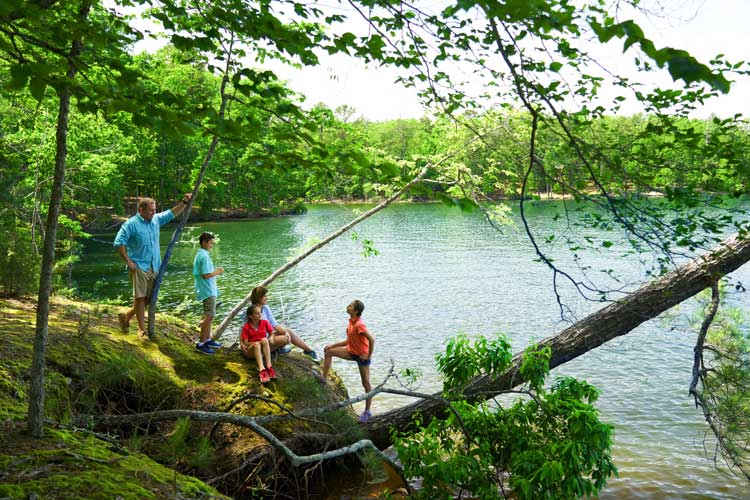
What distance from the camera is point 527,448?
550cm

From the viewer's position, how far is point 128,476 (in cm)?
350

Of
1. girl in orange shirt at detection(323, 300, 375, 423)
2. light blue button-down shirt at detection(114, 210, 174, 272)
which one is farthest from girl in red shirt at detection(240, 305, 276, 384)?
light blue button-down shirt at detection(114, 210, 174, 272)

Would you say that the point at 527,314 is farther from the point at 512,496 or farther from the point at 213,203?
the point at 213,203

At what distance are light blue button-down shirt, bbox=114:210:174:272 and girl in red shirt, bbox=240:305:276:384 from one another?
1.33 metres

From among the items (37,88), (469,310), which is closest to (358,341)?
(37,88)

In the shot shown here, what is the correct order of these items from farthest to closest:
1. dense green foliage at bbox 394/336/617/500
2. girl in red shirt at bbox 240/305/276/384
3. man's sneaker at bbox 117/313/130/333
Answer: man's sneaker at bbox 117/313/130/333 < girl in red shirt at bbox 240/305/276/384 < dense green foliage at bbox 394/336/617/500

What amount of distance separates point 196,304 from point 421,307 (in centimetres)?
659

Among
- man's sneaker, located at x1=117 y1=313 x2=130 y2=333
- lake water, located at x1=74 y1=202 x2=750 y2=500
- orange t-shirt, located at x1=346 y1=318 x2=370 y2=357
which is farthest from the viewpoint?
lake water, located at x1=74 y1=202 x2=750 y2=500

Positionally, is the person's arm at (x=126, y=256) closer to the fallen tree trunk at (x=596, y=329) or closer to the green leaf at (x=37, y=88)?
the fallen tree trunk at (x=596, y=329)

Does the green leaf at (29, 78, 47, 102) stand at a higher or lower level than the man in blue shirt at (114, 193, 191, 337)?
higher

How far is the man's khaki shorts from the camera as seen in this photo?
7.10 m

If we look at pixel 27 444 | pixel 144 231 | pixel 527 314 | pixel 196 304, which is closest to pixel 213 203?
pixel 196 304

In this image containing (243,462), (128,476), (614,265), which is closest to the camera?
(128,476)

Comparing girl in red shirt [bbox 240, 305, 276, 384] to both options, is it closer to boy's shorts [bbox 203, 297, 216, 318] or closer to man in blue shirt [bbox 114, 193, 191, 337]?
boy's shorts [bbox 203, 297, 216, 318]
